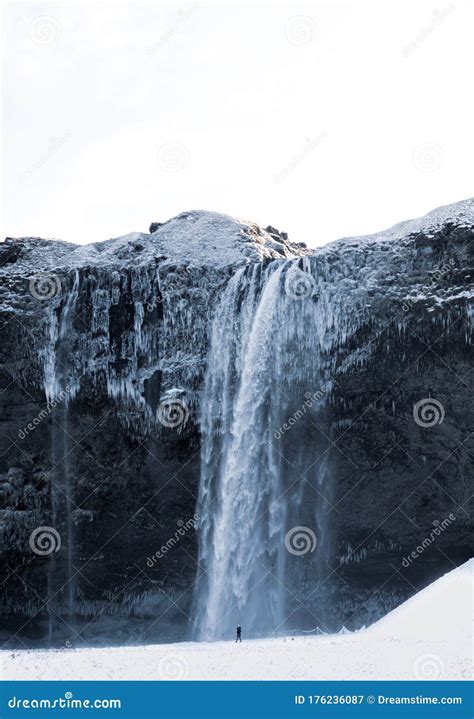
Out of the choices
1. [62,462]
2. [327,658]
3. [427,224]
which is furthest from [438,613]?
[62,462]

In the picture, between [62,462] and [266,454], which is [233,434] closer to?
[266,454]

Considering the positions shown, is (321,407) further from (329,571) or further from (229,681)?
(229,681)

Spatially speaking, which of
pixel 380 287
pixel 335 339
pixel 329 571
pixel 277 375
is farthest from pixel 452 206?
pixel 329 571

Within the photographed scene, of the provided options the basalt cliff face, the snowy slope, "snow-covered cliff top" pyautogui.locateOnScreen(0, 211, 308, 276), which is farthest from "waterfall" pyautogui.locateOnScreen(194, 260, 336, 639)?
the snowy slope

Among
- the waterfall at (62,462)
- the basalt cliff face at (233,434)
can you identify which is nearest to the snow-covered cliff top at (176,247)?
the basalt cliff face at (233,434)

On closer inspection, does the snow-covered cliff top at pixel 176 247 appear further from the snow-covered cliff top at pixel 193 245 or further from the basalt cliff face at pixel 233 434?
the basalt cliff face at pixel 233 434
